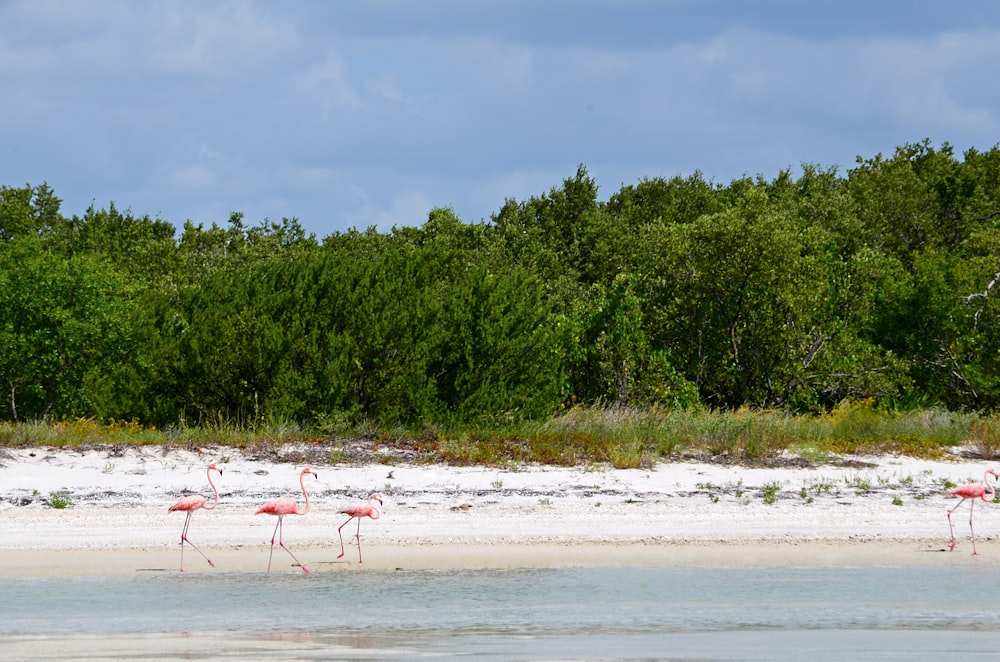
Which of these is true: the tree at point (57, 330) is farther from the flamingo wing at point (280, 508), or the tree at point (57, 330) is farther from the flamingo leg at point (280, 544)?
the flamingo wing at point (280, 508)

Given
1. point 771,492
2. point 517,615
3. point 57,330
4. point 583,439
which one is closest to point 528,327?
point 583,439

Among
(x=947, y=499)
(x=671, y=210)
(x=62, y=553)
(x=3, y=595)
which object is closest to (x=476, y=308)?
(x=947, y=499)

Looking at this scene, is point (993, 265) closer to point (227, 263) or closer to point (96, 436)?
point (96, 436)

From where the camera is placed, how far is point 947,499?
1653 cm

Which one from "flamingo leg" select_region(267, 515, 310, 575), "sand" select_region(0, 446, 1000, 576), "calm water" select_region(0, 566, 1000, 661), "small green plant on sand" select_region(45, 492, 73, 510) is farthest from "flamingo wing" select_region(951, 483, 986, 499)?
"small green plant on sand" select_region(45, 492, 73, 510)

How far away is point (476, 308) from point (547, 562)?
9760 millimetres

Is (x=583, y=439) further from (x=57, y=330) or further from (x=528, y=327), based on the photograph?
(x=57, y=330)

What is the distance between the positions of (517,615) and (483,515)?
15.4 ft

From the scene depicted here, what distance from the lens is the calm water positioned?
29.4ft

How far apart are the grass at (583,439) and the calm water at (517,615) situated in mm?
5972

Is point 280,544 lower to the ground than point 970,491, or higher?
lower

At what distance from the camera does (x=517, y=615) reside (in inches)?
409

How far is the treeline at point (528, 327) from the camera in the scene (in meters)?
21.1

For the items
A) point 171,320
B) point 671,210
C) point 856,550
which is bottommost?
point 856,550
